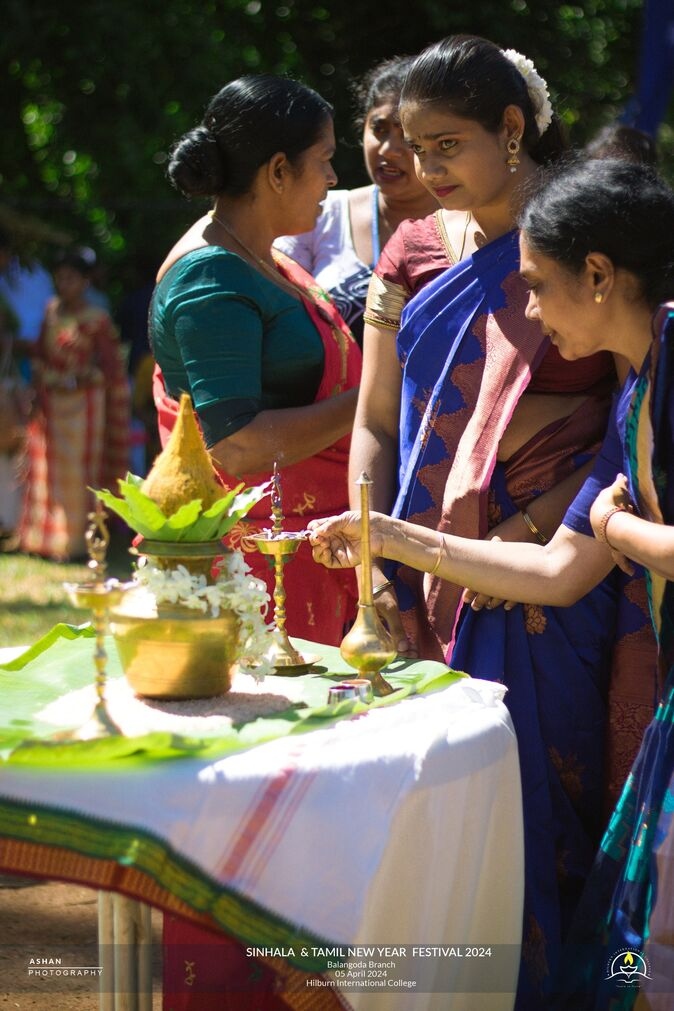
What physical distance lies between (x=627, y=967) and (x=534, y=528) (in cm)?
82

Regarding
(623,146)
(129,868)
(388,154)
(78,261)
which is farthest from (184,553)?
(78,261)

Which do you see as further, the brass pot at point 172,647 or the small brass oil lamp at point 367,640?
the small brass oil lamp at point 367,640

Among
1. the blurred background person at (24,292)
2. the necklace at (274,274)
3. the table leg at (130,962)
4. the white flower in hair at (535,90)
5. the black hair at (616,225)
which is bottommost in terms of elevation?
the blurred background person at (24,292)

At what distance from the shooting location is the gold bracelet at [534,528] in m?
2.62

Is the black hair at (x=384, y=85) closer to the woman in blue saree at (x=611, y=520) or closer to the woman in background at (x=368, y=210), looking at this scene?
the woman in background at (x=368, y=210)

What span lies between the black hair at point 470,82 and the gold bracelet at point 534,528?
756mm

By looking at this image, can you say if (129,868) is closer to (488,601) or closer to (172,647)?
(172,647)

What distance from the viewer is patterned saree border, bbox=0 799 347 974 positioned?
1.75m

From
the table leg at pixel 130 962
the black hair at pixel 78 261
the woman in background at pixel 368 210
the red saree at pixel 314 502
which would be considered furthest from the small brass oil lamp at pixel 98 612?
the black hair at pixel 78 261

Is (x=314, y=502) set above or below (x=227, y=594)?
below

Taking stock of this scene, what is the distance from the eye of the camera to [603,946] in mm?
2305

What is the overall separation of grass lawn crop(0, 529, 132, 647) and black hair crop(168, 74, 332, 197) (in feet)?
11.0

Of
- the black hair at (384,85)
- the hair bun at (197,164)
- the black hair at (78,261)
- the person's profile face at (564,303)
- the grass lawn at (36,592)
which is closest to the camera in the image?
the person's profile face at (564,303)

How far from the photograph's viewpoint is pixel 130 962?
2.00 m
